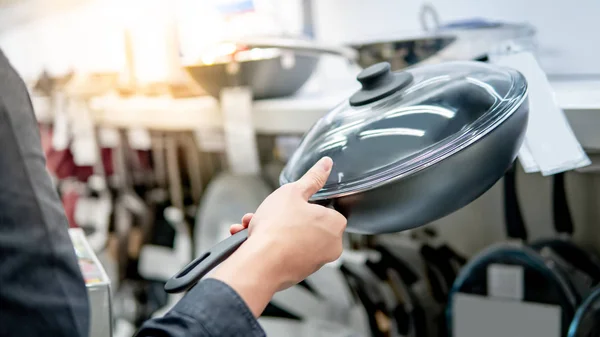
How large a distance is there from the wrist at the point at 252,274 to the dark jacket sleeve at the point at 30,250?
0.30 ft

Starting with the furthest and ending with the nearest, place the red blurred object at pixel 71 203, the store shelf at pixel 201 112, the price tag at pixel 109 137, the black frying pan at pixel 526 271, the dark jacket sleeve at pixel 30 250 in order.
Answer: the red blurred object at pixel 71 203 → the price tag at pixel 109 137 → the store shelf at pixel 201 112 → the black frying pan at pixel 526 271 → the dark jacket sleeve at pixel 30 250

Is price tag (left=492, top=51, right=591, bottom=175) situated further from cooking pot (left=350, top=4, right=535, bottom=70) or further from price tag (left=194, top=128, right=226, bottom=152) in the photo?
price tag (left=194, top=128, right=226, bottom=152)

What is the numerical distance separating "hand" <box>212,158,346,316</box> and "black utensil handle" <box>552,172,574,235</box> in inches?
17.9

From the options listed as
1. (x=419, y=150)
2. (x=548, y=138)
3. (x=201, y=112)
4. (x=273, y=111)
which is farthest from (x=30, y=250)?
(x=201, y=112)

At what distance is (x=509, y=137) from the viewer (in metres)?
0.46

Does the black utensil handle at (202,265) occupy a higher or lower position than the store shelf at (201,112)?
higher

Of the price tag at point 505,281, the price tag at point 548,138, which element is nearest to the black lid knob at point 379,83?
the price tag at point 548,138

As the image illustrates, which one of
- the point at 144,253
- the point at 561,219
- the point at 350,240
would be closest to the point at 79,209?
the point at 144,253

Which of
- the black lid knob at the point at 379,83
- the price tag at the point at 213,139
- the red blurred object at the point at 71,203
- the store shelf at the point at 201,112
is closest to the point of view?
the black lid knob at the point at 379,83

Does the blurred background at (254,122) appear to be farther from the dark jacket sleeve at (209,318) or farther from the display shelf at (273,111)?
the dark jacket sleeve at (209,318)

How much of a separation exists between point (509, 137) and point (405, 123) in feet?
0.25

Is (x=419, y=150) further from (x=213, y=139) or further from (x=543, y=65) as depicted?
(x=213, y=139)

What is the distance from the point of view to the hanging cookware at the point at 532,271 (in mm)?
721

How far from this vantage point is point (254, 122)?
35.9 inches
